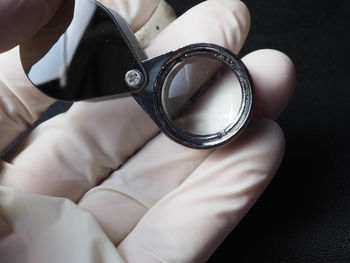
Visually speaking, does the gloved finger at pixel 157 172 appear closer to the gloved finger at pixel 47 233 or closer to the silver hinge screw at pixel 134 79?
the gloved finger at pixel 47 233

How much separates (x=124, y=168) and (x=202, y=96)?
0.27 meters

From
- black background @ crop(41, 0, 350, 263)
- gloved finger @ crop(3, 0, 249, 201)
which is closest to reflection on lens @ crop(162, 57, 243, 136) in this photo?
gloved finger @ crop(3, 0, 249, 201)

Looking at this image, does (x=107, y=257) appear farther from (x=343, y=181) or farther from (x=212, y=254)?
(x=343, y=181)

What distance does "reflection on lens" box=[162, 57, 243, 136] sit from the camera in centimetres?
115

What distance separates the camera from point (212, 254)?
1.22 m

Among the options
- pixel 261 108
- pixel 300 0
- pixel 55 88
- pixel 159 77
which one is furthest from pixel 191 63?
pixel 300 0

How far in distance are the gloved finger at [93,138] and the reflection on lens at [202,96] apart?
127 millimetres

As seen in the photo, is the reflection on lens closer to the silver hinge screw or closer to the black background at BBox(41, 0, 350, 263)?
the silver hinge screw

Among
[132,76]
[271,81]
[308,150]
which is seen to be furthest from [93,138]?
[308,150]

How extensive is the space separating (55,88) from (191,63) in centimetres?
33

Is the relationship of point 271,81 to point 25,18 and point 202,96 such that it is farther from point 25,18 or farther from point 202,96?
point 25,18

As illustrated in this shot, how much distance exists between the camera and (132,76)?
3.73ft

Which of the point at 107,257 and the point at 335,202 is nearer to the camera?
the point at 107,257

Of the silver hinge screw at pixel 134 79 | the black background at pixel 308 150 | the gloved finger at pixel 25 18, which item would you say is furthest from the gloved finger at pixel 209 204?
the gloved finger at pixel 25 18
